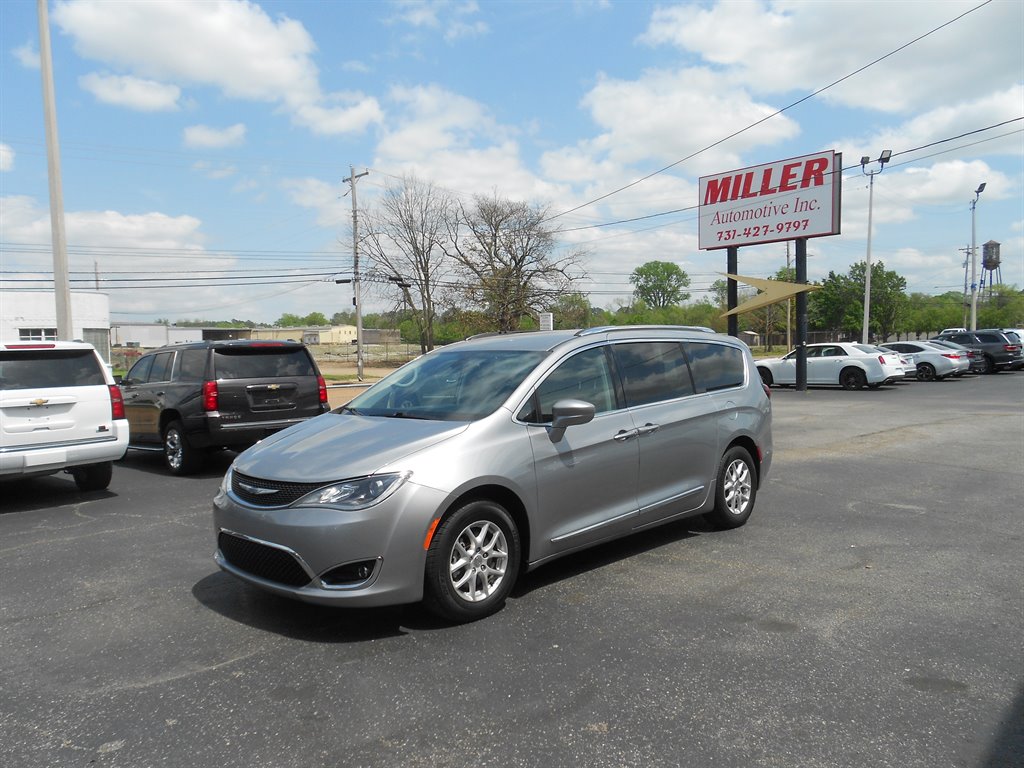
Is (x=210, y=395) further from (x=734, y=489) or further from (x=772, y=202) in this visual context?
(x=772, y=202)

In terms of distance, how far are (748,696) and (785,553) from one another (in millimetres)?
2549

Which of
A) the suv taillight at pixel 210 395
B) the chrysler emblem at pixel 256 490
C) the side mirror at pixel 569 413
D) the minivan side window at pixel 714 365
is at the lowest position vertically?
the chrysler emblem at pixel 256 490

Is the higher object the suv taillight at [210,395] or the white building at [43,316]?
the white building at [43,316]

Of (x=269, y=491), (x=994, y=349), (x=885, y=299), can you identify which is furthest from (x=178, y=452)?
(x=885, y=299)

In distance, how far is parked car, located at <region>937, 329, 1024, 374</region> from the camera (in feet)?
100

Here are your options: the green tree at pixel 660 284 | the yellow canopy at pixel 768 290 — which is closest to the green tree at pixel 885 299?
the green tree at pixel 660 284

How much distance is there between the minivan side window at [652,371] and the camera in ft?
18.2

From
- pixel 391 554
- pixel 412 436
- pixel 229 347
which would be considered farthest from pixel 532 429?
pixel 229 347

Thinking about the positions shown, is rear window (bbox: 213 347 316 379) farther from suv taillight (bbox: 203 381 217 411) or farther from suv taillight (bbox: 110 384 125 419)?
suv taillight (bbox: 110 384 125 419)

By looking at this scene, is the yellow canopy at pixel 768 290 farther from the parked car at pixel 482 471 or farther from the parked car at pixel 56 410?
the parked car at pixel 56 410

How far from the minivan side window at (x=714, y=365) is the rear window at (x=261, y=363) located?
5.69 meters

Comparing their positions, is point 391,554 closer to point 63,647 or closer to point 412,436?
point 412,436

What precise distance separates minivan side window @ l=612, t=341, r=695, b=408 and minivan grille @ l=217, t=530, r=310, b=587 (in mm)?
2611

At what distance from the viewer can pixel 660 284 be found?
120 meters
